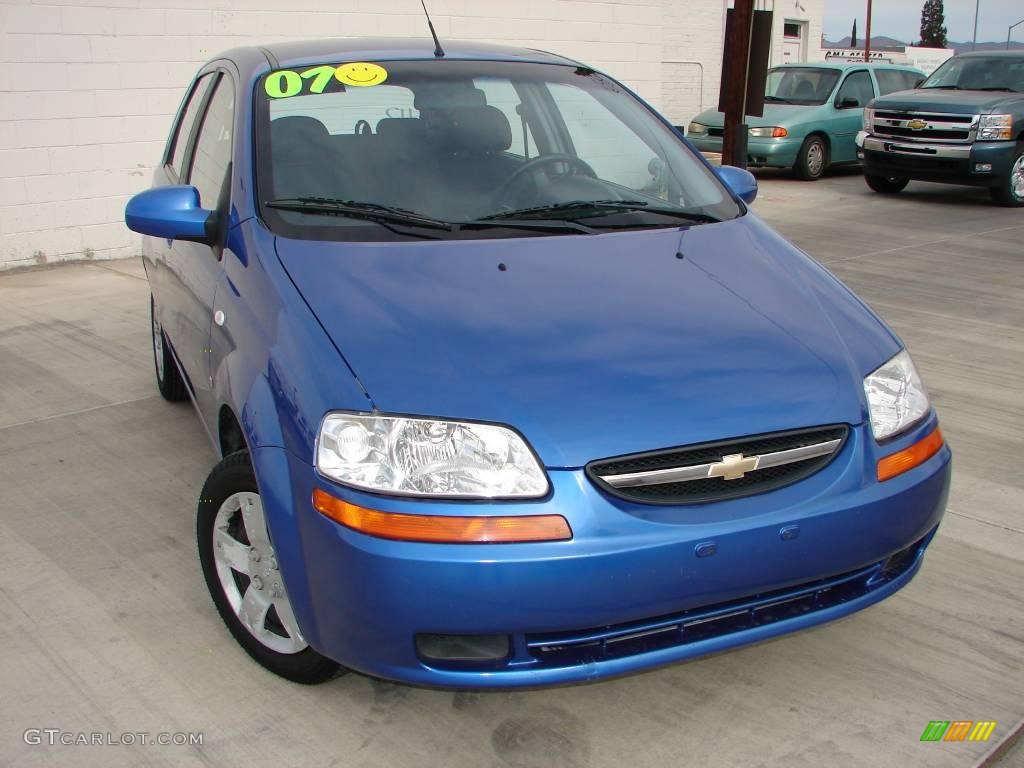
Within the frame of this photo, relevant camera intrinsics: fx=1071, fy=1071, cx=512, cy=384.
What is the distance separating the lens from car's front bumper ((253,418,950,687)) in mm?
2215

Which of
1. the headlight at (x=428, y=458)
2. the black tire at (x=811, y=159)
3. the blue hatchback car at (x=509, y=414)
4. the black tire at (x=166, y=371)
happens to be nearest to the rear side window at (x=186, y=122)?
the black tire at (x=166, y=371)

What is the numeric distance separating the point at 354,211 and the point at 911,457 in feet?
5.53

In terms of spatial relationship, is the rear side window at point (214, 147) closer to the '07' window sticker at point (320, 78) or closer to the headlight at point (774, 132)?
the '07' window sticker at point (320, 78)

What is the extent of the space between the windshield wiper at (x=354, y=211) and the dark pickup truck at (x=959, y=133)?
410 inches

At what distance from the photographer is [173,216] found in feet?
10.7

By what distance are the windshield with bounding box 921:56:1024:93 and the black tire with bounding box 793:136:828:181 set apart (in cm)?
147

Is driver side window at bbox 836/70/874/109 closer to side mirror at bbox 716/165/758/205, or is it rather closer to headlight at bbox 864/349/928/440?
side mirror at bbox 716/165/758/205

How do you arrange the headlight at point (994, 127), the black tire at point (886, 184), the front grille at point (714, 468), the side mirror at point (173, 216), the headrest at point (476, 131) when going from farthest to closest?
the black tire at point (886, 184) → the headlight at point (994, 127) → the headrest at point (476, 131) → the side mirror at point (173, 216) → the front grille at point (714, 468)

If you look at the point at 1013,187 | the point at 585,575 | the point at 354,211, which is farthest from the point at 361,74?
the point at 1013,187

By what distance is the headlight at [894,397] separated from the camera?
8.71 feet

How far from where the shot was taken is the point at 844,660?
2973 mm

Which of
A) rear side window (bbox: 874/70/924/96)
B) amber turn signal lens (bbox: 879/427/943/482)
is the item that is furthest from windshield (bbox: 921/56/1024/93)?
amber turn signal lens (bbox: 879/427/943/482)

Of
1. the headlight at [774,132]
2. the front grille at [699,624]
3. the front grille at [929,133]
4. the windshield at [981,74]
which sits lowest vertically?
the front grille at [699,624]

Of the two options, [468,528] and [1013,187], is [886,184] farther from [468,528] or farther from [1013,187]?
[468,528]
